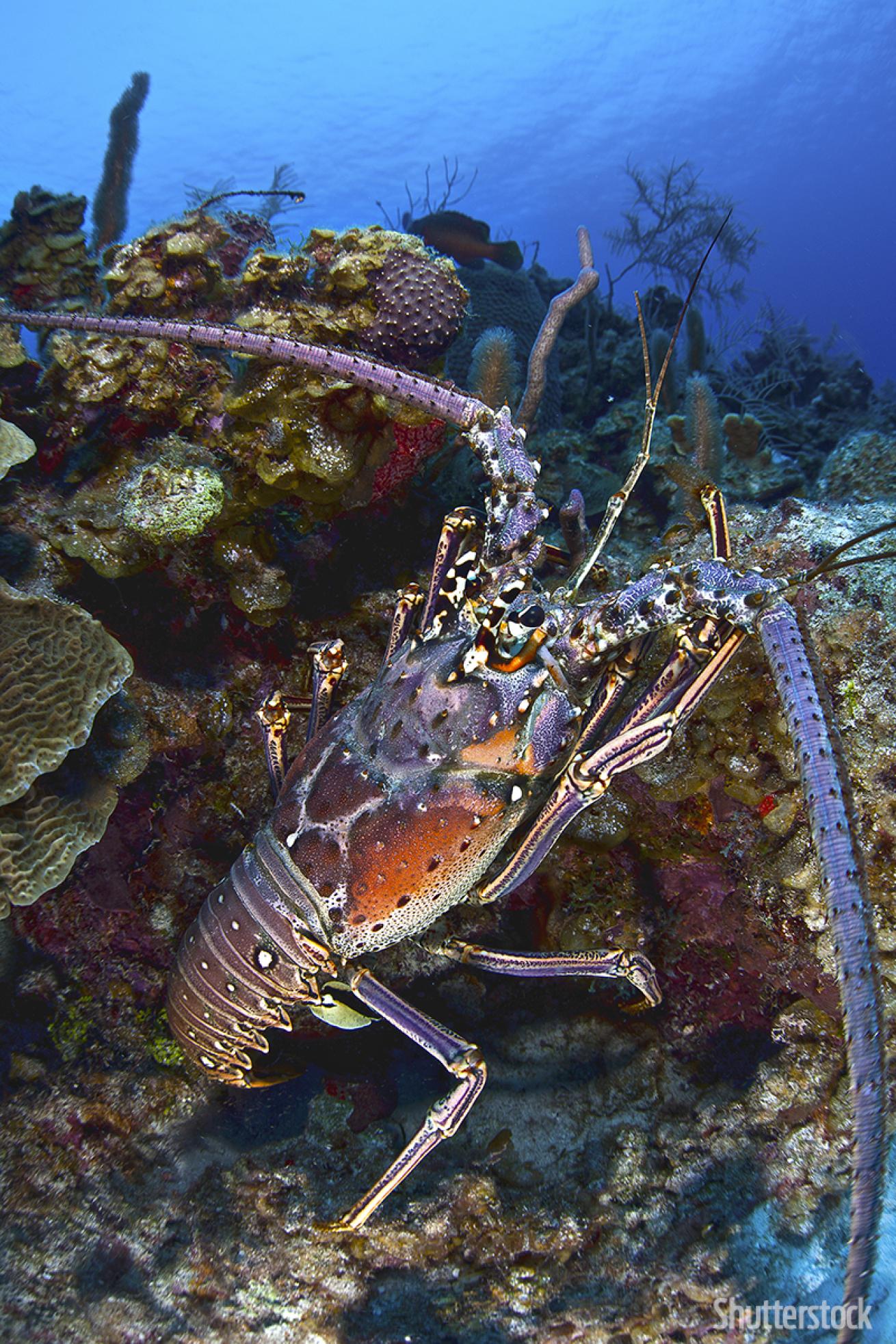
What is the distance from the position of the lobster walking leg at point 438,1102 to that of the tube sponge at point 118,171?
646 cm

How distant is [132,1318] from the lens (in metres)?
1.97

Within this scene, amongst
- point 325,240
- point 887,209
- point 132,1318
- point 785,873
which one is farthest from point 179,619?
point 887,209

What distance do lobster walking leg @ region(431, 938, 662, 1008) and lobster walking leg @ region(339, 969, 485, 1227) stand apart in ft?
1.00

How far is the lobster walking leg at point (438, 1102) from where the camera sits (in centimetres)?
234

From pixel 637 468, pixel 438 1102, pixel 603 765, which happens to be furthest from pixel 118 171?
pixel 438 1102

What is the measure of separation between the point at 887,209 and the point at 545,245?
3456 cm

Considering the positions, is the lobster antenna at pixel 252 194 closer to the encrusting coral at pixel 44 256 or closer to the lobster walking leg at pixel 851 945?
the encrusting coral at pixel 44 256

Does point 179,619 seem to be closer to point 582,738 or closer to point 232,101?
point 582,738

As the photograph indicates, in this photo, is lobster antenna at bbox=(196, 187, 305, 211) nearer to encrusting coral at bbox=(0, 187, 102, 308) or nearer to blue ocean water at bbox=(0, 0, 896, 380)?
encrusting coral at bbox=(0, 187, 102, 308)

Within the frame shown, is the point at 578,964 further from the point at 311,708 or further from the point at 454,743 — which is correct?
the point at 311,708
